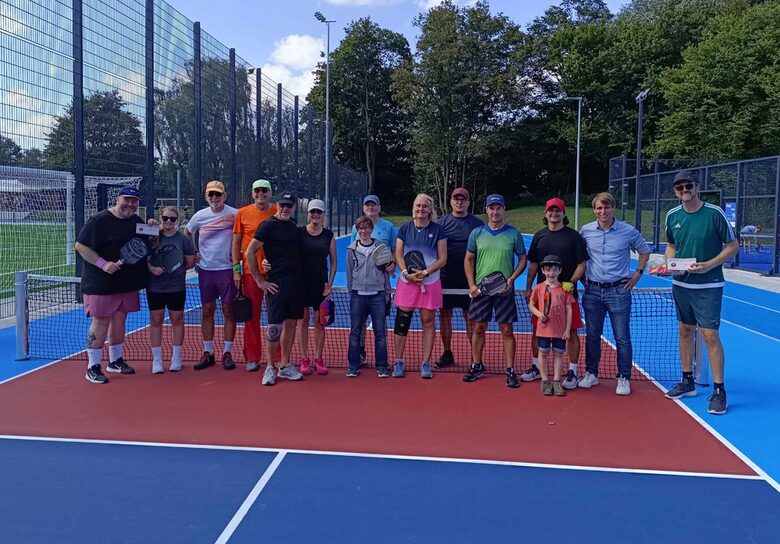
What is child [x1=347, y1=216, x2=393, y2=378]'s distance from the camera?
6289mm

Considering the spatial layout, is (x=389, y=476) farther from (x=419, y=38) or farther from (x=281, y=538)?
(x=419, y=38)

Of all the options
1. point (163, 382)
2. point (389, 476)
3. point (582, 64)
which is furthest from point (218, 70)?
point (582, 64)

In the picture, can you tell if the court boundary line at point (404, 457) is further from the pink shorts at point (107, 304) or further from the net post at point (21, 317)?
the net post at point (21, 317)

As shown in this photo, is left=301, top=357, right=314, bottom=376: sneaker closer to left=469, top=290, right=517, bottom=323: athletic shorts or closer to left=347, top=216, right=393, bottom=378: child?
left=347, top=216, right=393, bottom=378: child

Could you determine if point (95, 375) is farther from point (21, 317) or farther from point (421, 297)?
point (421, 297)

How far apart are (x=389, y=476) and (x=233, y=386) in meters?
2.49

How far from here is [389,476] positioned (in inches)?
158

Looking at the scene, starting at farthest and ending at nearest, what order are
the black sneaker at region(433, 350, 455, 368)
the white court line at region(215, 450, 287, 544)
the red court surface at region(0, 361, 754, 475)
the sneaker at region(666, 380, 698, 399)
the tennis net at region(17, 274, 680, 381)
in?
the tennis net at region(17, 274, 680, 381) < the black sneaker at region(433, 350, 455, 368) < the sneaker at region(666, 380, 698, 399) < the red court surface at region(0, 361, 754, 475) < the white court line at region(215, 450, 287, 544)

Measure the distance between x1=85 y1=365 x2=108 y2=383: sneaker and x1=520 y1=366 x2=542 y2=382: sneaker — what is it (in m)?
3.95

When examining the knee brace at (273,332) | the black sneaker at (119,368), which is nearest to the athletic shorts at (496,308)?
the knee brace at (273,332)

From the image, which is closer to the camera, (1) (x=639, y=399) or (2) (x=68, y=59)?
(1) (x=639, y=399)

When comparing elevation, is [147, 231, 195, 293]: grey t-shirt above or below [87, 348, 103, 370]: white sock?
above

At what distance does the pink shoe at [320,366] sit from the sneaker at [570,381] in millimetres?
2321

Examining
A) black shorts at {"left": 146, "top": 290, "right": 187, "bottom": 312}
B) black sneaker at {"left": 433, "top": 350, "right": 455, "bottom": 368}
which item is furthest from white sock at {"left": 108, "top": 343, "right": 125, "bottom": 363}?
black sneaker at {"left": 433, "top": 350, "right": 455, "bottom": 368}
